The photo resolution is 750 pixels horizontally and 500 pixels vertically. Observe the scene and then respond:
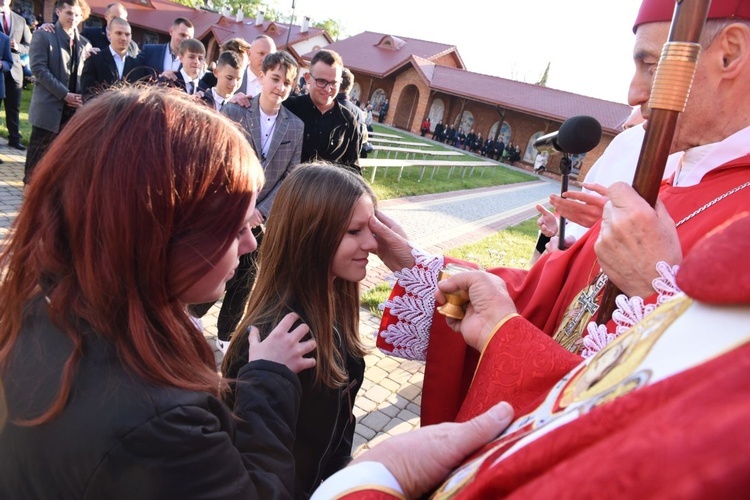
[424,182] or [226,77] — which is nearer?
[226,77]

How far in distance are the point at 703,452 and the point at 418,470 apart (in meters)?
0.56

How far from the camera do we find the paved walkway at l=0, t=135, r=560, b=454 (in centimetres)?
355

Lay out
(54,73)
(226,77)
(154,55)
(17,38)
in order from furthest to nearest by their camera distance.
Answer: (17,38)
(154,55)
(54,73)
(226,77)

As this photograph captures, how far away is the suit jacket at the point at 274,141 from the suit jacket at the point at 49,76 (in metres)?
3.01

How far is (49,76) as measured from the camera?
566 cm

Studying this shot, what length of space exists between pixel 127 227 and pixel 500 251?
27.4 ft

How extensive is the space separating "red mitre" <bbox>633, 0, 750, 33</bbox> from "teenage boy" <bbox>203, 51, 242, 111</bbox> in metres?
4.30

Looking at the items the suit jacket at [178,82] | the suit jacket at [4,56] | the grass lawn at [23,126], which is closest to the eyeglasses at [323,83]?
the suit jacket at [178,82]

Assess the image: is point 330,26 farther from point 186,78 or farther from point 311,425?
point 311,425

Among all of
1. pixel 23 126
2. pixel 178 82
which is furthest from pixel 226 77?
pixel 23 126

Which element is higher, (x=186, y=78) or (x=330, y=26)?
(x=330, y=26)

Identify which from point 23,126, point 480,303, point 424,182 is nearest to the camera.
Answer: point 480,303

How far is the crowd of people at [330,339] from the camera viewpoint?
508 mm

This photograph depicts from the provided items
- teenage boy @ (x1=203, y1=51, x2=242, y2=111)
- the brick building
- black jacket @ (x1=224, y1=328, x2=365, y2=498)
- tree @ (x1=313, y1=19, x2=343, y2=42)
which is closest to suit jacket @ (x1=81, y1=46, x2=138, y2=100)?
teenage boy @ (x1=203, y1=51, x2=242, y2=111)
